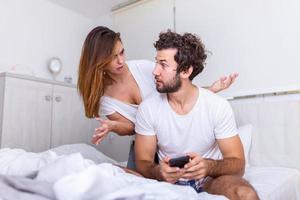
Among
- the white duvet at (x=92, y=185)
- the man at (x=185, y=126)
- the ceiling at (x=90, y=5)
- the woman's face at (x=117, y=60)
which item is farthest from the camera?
the ceiling at (x=90, y=5)

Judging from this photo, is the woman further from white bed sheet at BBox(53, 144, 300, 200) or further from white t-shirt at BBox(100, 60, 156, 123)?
white bed sheet at BBox(53, 144, 300, 200)

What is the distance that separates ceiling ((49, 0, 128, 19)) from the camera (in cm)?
277

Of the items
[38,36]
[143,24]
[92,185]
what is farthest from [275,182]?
[38,36]

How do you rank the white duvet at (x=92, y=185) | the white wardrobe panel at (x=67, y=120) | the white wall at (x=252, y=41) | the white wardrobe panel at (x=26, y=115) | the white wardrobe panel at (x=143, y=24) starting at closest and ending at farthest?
1. the white duvet at (x=92, y=185)
2. the white wall at (x=252, y=41)
3. the white wardrobe panel at (x=26, y=115)
4. the white wardrobe panel at (x=67, y=120)
5. the white wardrobe panel at (x=143, y=24)

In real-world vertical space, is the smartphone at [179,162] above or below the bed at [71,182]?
below

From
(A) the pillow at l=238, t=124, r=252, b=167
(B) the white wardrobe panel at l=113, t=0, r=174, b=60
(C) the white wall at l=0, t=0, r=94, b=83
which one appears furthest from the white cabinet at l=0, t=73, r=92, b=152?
(A) the pillow at l=238, t=124, r=252, b=167

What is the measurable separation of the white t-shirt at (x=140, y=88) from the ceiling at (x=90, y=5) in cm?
139

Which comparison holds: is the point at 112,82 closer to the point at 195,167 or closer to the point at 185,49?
the point at 185,49

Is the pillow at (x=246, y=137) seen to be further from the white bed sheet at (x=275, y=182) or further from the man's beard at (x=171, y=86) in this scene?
the man's beard at (x=171, y=86)

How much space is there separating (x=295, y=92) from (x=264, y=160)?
442 mm

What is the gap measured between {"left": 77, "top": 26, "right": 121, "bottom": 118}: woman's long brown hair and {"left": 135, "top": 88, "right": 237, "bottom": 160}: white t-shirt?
0.34 metres

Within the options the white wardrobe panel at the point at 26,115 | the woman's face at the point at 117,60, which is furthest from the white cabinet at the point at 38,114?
the woman's face at the point at 117,60

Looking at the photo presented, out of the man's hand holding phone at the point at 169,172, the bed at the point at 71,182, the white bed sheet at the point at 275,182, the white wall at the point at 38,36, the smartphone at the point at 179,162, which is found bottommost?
the white bed sheet at the point at 275,182

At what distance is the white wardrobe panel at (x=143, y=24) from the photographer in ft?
8.24
